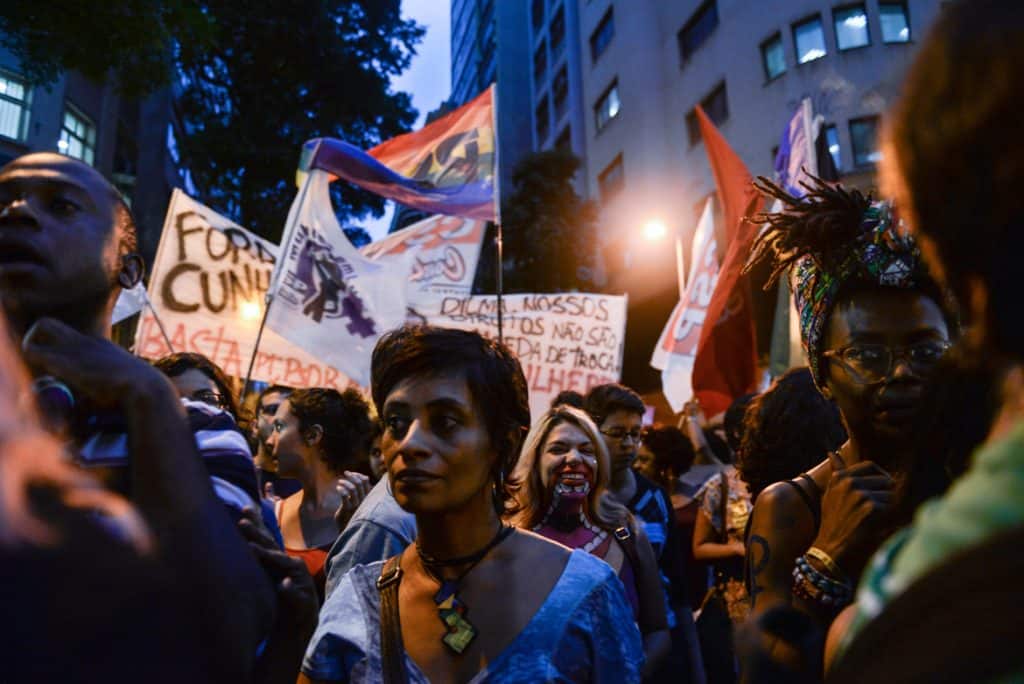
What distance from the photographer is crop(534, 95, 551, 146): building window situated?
3297 cm

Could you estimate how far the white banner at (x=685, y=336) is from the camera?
7348mm

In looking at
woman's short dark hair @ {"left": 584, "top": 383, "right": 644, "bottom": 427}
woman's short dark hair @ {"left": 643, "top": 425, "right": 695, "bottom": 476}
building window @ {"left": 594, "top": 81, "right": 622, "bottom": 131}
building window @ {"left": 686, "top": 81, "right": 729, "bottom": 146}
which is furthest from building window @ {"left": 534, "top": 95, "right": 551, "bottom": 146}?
woman's short dark hair @ {"left": 584, "top": 383, "right": 644, "bottom": 427}

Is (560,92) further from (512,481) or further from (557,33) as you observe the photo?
(512,481)

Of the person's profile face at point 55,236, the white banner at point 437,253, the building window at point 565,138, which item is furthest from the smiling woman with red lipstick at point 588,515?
the building window at point 565,138

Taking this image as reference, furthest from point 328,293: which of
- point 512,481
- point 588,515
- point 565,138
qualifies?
point 565,138

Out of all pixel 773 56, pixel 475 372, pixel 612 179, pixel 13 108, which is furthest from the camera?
pixel 612 179

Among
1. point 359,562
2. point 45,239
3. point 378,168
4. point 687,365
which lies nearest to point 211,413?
point 45,239

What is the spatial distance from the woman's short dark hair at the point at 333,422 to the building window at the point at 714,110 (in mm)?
17311

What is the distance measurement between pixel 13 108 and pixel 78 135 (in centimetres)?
878

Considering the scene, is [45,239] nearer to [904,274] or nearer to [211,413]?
[211,413]

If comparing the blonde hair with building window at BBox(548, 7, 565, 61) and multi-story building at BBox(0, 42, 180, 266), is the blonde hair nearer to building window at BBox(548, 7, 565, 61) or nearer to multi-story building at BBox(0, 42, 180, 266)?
multi-story building at BBox(0, 42, 180, 266)

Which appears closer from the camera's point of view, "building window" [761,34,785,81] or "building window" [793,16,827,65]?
"building window" [793,16,827,65]

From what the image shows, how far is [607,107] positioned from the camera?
1002 inches

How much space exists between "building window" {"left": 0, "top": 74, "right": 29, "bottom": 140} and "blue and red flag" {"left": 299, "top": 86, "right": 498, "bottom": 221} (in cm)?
246
